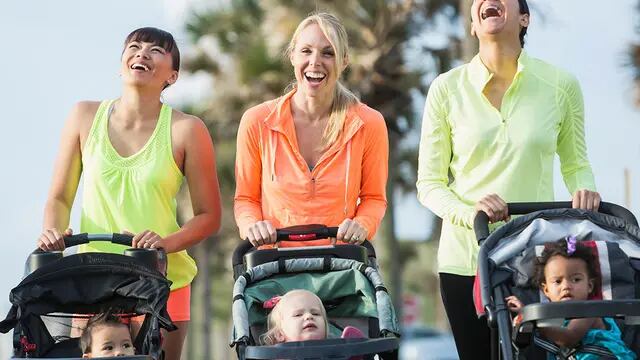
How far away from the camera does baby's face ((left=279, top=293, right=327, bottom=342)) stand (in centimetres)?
566

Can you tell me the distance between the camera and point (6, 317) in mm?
5805

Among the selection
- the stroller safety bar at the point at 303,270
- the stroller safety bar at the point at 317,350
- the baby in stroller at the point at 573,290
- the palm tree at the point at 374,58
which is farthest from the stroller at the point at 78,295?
the palm tree at the point at 374,58

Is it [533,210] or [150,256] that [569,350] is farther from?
[150,256]

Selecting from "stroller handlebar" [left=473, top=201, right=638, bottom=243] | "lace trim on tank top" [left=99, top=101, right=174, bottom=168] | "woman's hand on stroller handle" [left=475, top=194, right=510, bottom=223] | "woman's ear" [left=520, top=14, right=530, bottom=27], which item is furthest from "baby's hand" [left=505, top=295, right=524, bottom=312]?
"lace trim on tank top" [left=99, top=101, right=174, bottom=168]

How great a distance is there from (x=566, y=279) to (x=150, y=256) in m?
1.78

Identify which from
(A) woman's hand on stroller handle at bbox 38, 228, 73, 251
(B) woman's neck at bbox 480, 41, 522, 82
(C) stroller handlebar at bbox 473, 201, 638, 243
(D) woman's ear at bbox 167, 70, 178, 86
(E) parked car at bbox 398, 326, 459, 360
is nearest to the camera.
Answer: (C) stroller handlebar at bbox 473, 201, 638, 243

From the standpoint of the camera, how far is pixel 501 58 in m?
6.25

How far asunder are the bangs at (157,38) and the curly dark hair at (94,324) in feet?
4.59

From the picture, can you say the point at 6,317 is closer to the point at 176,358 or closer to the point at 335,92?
the point at 176,358

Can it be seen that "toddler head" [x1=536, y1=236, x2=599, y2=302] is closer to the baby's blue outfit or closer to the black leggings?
the baby's blue outfit

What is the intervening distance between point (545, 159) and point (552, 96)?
308 millimetres

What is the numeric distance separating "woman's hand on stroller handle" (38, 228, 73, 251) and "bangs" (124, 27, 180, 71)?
0.99 metres

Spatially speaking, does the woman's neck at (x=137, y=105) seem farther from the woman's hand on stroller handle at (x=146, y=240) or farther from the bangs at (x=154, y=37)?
the woman's hand on stroller handle at (x=146, y=240)

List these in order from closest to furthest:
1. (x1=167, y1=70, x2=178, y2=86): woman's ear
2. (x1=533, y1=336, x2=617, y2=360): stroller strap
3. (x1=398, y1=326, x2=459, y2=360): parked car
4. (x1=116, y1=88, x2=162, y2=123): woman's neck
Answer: (x1=533, y1=336, x2=617, y2=360): stroller strap → (x1=116, y1=88, x2=162, y2=123): woman's neck → (x1=167, y1=70, x2=178, y2=86): woman's ear → (x1=398, y1=326, x2=459, y2=360): parked car
